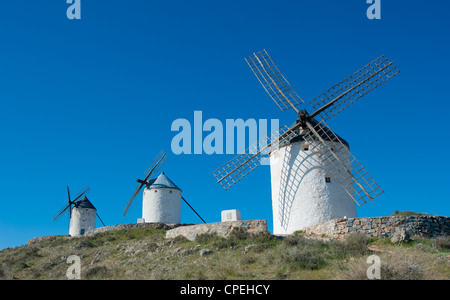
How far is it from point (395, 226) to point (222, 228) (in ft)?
22.5

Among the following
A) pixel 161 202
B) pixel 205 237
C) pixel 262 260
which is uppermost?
pixel 161 202

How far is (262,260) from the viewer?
11.4 metres

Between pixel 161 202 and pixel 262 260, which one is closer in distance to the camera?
pixel 262 260

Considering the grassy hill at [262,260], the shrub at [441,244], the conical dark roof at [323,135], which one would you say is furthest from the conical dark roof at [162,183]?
the shrub at [441,244]

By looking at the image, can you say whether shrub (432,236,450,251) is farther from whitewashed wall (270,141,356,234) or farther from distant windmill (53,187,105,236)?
distant windmill (53,187,105,236)

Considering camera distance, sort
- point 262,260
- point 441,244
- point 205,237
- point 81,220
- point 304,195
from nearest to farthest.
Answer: point 262,260, point 441,244, point 205,237, point 304,195, point 81,220

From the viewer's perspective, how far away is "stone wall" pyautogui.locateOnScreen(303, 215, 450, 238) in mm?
13586

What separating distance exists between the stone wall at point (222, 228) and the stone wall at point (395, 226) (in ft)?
9.58

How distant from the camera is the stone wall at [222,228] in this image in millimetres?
15766

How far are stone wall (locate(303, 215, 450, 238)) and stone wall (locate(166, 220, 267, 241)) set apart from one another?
2.92m

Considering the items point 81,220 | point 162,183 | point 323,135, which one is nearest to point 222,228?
point 323,135

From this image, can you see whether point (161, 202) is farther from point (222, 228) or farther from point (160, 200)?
point (222, 228)

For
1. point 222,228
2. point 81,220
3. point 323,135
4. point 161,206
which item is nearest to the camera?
point 222,228
